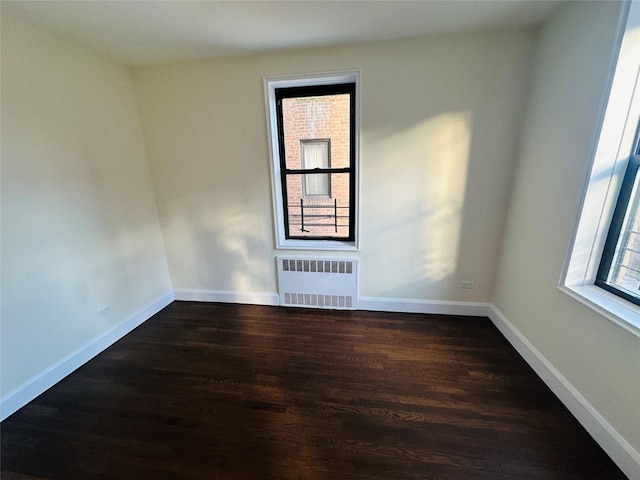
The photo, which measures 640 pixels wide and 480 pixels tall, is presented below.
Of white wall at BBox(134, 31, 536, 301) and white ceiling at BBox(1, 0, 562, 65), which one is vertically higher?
white ceiling at BBox(1, 0, 562, 65)

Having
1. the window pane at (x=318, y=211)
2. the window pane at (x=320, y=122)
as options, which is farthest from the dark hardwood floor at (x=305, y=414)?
the window pane at (x=320, y=122)

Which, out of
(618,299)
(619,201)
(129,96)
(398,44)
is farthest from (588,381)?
(129,96)

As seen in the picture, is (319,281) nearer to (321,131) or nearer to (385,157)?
(385,157)

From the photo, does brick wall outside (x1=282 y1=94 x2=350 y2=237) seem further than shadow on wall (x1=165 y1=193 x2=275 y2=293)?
No

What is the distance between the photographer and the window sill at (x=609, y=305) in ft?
4.11

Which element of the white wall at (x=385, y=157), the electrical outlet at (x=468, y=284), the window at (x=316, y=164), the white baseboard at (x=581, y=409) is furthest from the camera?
the window at (x=316, y=164)

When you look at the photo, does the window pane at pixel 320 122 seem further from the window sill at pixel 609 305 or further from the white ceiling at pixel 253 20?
the window sill at pixel 609 305

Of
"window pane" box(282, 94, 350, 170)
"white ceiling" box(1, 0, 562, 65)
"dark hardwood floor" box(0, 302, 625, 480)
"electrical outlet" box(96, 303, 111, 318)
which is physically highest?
"white ceiling" box(1, 0, 562, 65)

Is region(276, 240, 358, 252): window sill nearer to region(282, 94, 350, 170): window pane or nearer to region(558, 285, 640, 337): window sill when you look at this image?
region(282, 94, 350, 170): window pane

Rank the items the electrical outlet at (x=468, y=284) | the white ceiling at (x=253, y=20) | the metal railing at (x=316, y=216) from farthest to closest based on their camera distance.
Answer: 1. the metal railing at (x=316, y=216)
2. the electrical outlet at (x=468, y=284)
3. the white ceiling at (x=253, y=20)

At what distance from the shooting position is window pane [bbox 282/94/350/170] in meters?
2.52

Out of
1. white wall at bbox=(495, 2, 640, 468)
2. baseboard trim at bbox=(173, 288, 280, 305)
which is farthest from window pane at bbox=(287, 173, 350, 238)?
white wall at bbox=(495, 2, 640, 468)

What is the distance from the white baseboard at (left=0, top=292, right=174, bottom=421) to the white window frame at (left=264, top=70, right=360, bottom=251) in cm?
164

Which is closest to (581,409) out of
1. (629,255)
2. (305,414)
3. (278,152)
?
(629,255)
